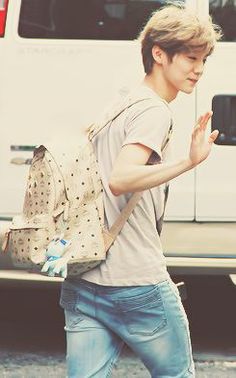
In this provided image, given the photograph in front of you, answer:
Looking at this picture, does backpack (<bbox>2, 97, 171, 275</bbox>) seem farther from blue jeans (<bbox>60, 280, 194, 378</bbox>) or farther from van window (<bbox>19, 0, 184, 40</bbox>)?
van window (<bbox>19, 0, 184, 40</bbox>)

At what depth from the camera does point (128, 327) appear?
280 centimetres

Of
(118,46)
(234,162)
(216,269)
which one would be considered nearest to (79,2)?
(118,46)

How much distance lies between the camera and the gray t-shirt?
270cm

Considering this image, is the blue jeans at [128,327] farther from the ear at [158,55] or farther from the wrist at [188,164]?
the ear at [158,55]

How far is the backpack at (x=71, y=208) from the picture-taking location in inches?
107

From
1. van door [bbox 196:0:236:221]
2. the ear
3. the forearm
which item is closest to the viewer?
the forearm

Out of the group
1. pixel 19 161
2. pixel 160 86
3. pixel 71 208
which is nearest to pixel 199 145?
pixel 160 86

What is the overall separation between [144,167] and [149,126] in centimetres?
12

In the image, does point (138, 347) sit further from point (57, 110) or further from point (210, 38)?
point (57, 110)

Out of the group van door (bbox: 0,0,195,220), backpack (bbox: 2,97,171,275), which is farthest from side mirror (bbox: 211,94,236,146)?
backpack (bbox: 2,97,171,275)

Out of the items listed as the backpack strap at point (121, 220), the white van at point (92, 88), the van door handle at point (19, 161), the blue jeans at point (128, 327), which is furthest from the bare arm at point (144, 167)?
the van door handle at point (19, 161)

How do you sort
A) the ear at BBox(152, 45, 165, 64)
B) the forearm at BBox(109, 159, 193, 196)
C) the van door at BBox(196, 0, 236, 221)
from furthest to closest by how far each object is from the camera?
the van door at BBox(196, 0, 236, 221)
the ear at BBox(152, 45, 165, 64)
the forearm at BBox(109, 159, 193, 196)

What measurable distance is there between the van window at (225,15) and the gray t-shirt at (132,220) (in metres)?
2.07

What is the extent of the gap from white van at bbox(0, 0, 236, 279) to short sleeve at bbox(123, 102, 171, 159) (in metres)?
2.00
